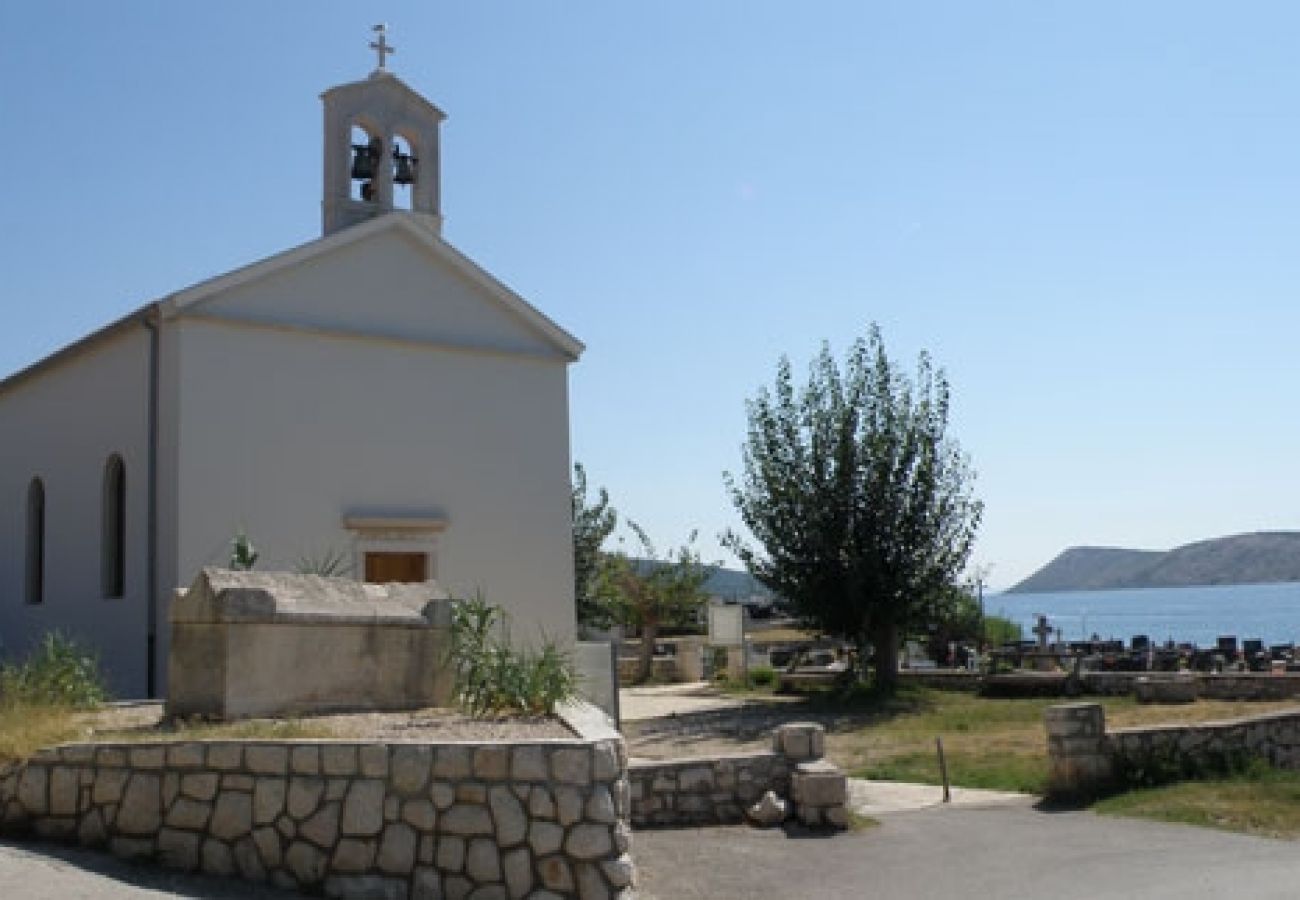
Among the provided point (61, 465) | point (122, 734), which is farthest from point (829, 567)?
point (122, 734)

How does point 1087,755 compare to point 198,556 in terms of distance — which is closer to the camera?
point 1087,755

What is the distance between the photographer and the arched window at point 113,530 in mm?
18234

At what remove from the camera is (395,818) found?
772 centimetres

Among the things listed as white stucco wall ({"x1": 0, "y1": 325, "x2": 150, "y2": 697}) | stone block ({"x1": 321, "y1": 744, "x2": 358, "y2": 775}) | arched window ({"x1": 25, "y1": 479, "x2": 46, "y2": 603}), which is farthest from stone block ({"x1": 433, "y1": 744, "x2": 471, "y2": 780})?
arched window ({"x1": 25, "y1": 479, "x2": 46, "y2": 603})

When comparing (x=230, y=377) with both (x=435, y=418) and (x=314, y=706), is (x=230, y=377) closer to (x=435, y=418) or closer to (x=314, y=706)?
(x=435, y=418)

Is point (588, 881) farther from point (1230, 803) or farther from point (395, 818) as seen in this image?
point (1230, 803)

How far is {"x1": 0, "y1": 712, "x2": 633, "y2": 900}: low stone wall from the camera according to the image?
7637mm

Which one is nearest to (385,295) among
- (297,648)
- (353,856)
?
(297,648)

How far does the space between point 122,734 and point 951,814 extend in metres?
7.73

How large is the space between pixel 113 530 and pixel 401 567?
416 cm

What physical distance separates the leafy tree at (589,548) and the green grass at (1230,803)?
2191 cm

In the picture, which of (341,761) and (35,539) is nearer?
(341,761)

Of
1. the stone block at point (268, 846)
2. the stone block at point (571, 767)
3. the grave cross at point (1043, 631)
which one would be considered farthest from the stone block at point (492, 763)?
the grave cross at point (1043, 631)

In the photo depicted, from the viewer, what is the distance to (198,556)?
16.5 metres
